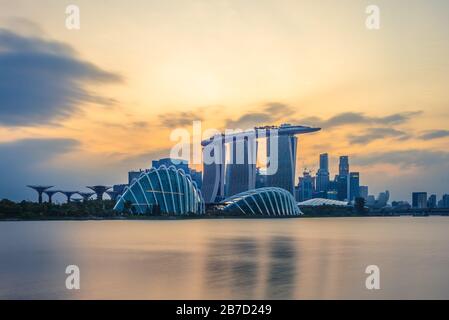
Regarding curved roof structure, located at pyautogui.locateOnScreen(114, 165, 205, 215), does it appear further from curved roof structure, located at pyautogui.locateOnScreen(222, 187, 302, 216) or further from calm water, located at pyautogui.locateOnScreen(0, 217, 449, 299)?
calm water, located at pyautogui.locateOnScreen(0, 217, 449, 299)

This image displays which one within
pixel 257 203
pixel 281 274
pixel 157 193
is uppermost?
pixel 157 193

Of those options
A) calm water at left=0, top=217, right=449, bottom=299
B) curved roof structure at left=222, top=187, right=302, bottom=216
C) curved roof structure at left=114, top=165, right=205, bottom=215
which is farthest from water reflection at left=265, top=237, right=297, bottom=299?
curved roof structure at left=222, top=187, right=302, bottom=216

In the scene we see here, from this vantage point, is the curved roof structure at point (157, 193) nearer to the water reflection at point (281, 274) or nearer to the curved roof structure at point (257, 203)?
the curved roof structure at point (257, 203)

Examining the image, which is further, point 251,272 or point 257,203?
point 257,203

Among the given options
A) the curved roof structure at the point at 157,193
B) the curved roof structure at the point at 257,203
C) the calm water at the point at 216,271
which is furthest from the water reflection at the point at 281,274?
the curved roof structure at the point at 257,203

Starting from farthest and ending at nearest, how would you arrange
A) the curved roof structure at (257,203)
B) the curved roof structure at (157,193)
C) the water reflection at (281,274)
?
the curved roof structure at (257,203), the curved roof structure at (157,193), the water reflection at (281,274)

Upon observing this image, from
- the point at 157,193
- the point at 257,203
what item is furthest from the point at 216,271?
the point at 257,203

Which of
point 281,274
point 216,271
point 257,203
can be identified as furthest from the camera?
A: point 257,203

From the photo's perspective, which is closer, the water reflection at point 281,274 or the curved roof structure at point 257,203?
the water reflection at point 281,274

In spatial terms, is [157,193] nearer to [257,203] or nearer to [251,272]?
[257,203]
